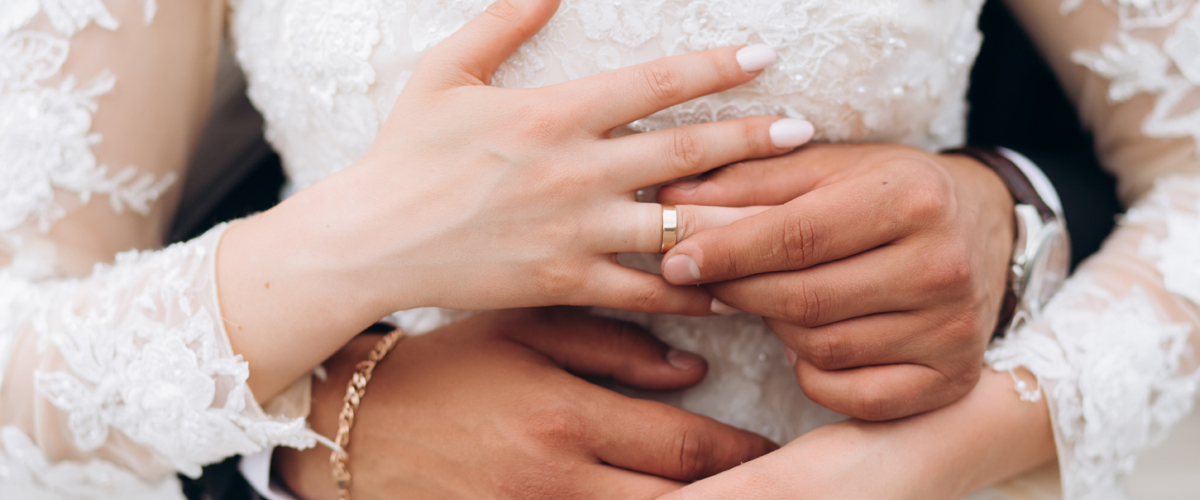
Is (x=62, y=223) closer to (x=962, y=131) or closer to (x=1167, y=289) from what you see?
(x=962, y=131)

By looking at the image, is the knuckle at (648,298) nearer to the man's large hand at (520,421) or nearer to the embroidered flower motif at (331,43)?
the man's large hand at (520,421)

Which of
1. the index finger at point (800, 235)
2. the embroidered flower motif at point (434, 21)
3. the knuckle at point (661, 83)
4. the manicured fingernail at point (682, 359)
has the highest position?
the embroidered flower motif at point (434, 21)

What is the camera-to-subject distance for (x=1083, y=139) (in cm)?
139

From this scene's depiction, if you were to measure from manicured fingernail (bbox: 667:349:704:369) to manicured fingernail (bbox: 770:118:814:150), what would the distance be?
327 millimetres

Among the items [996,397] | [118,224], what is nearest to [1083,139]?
[996,397]

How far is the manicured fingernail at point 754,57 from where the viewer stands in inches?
29.7

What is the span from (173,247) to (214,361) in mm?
197

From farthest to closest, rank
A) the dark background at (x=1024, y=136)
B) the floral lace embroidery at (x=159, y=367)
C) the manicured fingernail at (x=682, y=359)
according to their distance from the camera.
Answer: the dark background at (x=1024, y=136)
the manicured fingernail at (x=682, y=359)
the floral lace embroidery at (x=159, y=367)

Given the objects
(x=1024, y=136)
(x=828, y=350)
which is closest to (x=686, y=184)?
(x=828, y=350)

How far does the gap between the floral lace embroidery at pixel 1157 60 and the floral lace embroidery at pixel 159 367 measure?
1331 mm

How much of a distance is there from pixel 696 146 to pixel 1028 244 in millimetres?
566

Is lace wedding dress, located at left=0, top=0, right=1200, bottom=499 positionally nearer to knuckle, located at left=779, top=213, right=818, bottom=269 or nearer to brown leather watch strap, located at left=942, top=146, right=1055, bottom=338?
brown leather watch strap, located at left=942, top=146, right=1055, bottom=338

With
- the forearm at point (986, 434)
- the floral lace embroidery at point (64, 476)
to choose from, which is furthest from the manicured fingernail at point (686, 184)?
the floral lace embroidery at point (64, 476)

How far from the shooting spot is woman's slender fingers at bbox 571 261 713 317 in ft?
2.54
